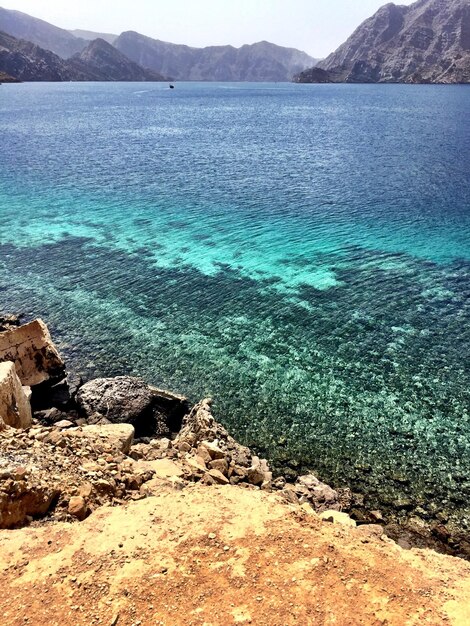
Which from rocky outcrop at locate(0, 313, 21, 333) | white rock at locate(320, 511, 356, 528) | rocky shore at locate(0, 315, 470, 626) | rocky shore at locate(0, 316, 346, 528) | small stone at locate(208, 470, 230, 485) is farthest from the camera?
rocky outcrop at locate(0, 313, 21, 333)

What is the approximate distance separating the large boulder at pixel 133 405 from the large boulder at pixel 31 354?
86.2 inches

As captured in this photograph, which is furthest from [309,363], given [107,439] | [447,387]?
[107,439]

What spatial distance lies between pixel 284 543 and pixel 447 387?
1441cm

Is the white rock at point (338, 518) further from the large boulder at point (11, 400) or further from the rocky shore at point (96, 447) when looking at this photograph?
the large boulder at point (11, 400)

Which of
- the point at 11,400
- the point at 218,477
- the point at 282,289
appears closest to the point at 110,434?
the point at 11,400

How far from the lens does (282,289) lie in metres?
34.2

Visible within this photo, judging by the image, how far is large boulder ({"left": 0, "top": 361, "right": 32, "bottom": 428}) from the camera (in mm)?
Result: 17670

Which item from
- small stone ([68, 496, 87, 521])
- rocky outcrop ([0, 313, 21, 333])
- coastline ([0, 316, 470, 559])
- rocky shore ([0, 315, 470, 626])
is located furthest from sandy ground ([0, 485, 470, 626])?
rocky outcrop ([0, 313, 21, 333])

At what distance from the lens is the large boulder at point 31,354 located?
23.5m

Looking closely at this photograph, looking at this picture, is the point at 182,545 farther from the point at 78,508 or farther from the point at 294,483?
the point at 294,483

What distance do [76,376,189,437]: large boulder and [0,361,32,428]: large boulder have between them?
3470 millimetres

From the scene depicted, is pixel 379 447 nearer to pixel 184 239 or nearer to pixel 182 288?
pixel 182 288

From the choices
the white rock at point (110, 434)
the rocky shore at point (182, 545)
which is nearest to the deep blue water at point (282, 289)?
the rocky shore at point (182, 545)

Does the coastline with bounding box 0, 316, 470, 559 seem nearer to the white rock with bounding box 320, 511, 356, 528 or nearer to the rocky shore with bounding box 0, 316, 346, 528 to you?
the rocky shore with bounding box 0, 316, 346, 528
